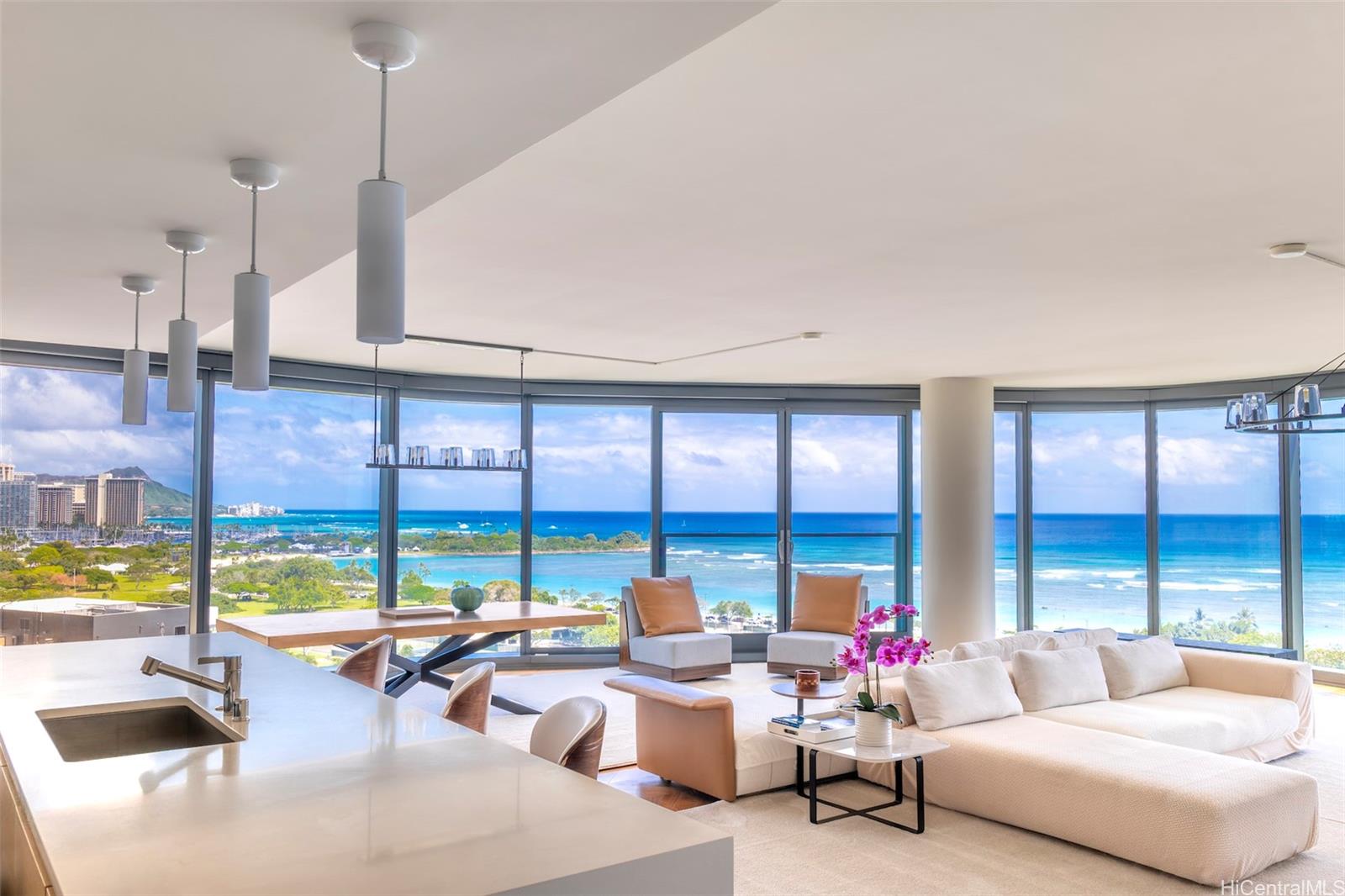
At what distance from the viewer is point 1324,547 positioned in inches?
325

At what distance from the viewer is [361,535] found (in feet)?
26.4

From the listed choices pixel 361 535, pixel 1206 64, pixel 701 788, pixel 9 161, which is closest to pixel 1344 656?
pixel 701 788

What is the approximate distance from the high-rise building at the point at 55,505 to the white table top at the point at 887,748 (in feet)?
16.3

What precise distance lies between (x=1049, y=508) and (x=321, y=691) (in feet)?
26.2

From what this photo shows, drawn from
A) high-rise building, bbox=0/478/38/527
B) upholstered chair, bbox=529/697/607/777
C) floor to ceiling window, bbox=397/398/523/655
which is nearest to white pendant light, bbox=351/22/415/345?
upholstered chair, bbox=529/697/607/777

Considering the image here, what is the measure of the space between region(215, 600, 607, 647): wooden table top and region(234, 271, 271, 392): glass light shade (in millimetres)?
2945

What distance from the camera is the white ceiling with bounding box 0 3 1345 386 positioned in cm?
197

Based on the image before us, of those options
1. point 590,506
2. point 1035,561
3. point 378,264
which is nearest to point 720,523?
point 590,506

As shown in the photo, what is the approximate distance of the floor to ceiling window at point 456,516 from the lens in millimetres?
8305

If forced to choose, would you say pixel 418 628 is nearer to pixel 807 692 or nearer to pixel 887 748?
pixel 807 692

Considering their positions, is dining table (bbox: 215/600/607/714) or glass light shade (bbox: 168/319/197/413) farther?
dining table (bbox: 215/600/607/714)

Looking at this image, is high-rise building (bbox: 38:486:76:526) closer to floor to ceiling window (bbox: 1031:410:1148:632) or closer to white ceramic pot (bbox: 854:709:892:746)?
white ceramic pot (bbox: 854:709:892:746)

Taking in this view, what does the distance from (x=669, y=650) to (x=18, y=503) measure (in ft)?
14.6

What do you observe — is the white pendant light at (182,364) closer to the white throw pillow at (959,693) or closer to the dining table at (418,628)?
the dining table at (418,628)
